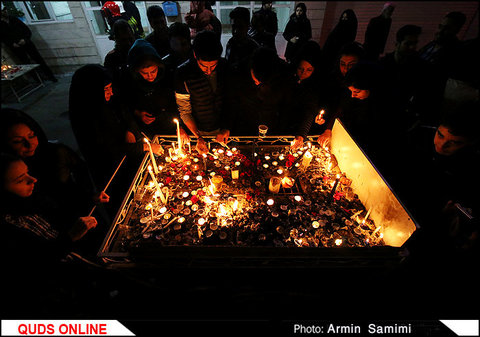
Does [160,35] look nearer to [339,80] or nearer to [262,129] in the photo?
[262,129]

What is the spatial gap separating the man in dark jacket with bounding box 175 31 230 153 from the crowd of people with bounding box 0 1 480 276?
0.7 inches

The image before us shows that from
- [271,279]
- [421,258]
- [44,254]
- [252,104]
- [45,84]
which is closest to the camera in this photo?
[44,254]

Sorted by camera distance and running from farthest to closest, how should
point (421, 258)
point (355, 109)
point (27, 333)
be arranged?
1. point (355, 109)
2. point (421, 258)
3. point (27, 333)

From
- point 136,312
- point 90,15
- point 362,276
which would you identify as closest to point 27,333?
point 136,312

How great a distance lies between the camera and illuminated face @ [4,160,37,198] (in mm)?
1669

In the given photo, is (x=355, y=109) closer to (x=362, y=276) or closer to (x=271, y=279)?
(x=362, y=276)

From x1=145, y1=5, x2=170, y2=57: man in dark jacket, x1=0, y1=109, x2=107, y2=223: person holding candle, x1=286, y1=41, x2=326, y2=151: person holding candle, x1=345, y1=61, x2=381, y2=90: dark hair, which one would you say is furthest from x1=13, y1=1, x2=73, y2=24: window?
x1=345, y1=61, x2=381, y2=90: dark hair

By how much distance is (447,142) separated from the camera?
7.13ft

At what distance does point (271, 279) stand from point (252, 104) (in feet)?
9.66

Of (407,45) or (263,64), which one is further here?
(407,45)

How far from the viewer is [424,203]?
2387mm

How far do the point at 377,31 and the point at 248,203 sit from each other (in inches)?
301

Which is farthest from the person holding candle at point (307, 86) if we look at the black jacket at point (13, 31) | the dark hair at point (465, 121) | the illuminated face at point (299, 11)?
the black jacket at point (13, 31)

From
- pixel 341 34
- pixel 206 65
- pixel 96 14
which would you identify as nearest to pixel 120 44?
pixel 206 65
